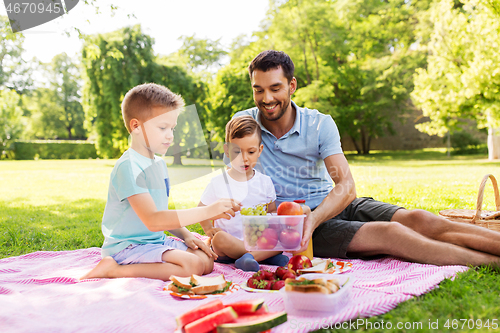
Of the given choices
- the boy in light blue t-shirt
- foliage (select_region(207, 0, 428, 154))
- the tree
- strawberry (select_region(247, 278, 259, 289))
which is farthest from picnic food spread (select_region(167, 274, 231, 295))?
foliage (select_region(207, 0, 428, 154))

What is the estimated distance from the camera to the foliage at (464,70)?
1180 cm

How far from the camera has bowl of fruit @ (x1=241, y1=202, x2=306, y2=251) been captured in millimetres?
2275

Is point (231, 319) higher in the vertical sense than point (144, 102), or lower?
lower

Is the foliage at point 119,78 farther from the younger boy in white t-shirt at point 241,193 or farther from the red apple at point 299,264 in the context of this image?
the red apple at point 299,264

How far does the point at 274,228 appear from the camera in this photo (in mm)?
2293

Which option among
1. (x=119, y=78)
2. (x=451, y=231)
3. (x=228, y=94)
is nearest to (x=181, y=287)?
(x=451, y=231)

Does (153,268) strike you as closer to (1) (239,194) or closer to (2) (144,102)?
A: (1) (239,194)

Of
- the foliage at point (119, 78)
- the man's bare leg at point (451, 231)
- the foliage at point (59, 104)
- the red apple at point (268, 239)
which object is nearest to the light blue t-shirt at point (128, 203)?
the red apple at point (268, 239)

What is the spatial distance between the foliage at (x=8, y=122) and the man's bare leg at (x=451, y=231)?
3237 cm

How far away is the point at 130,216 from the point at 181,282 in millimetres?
633

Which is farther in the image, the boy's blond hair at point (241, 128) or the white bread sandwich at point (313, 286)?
the boy's blond hair at point (241, 128)

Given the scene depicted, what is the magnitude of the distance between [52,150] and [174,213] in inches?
1256

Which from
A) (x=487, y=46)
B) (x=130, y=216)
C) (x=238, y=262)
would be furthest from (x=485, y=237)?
(x=487, y=46)

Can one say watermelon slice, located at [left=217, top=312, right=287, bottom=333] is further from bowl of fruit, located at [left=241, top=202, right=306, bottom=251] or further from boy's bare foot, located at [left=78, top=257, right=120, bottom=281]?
boy's bare foot, located at [left=78, top=257, right=120, bottom=281]
